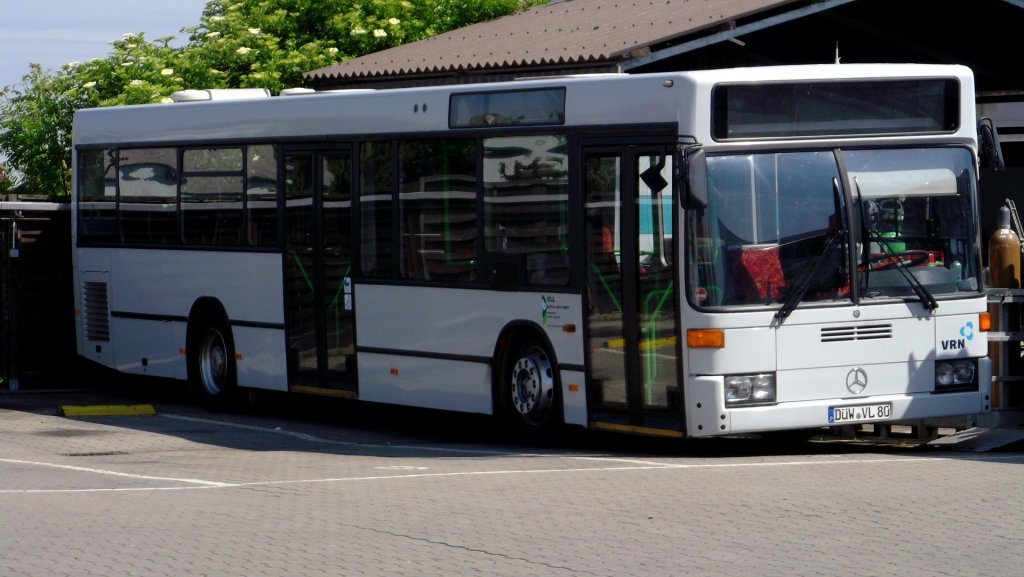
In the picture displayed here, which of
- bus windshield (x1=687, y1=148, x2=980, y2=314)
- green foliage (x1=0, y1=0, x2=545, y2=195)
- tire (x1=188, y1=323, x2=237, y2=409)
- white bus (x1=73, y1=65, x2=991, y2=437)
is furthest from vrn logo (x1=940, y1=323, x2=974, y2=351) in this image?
green foliage (x1=0, y1=0, x2=545, y2=195)

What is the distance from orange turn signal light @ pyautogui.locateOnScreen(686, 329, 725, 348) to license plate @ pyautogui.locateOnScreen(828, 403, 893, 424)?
3.41ft

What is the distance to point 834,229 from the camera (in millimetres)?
12531

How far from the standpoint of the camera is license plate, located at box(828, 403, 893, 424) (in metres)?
12.6

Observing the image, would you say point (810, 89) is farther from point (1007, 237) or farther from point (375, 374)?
point (375, 374)

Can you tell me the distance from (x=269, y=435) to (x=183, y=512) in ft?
19.2

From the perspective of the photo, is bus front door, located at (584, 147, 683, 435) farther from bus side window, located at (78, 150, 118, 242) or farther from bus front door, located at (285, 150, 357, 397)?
bus side window, located at (78, 150, 118, 242)

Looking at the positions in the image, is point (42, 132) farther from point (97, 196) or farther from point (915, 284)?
point (915, 284)

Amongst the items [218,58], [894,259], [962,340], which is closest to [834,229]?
[894,259]

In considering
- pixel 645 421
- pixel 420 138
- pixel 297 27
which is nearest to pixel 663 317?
pixel 645 421

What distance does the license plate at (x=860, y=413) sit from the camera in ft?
41.5

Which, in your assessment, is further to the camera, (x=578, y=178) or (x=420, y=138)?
(x=420, y=138)

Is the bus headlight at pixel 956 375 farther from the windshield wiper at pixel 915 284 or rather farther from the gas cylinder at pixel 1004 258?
the gas cylinder at pixel 1004 258

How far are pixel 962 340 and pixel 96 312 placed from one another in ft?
35.6

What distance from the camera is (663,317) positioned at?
500 inches
